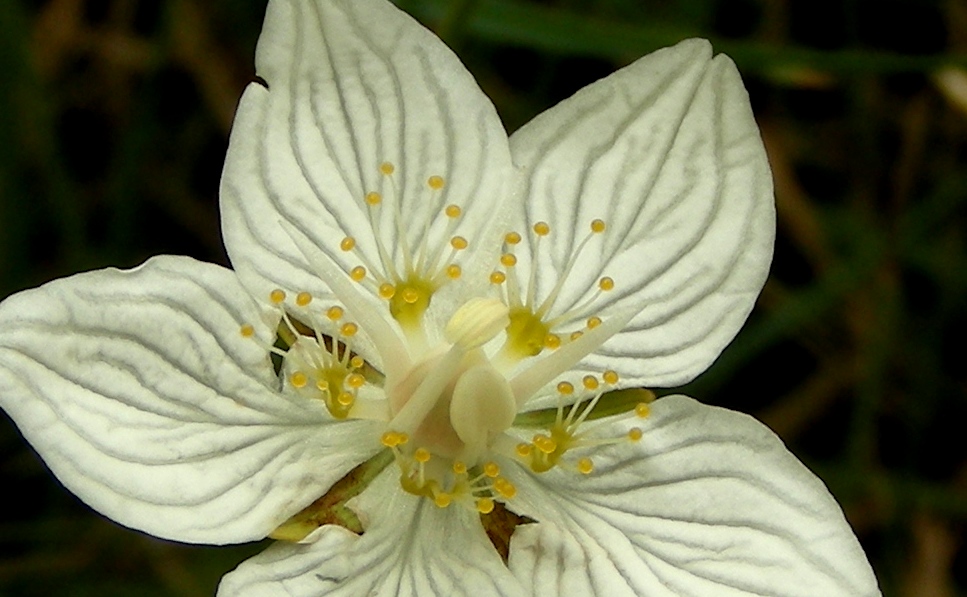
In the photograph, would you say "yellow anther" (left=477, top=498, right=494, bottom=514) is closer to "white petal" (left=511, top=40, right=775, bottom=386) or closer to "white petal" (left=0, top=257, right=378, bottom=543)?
"white petal" (left=0, top=257, right=378, bottom=543)

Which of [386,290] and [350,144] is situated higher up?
[350,144]

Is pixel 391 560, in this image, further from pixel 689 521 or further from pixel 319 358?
pixel 689 521

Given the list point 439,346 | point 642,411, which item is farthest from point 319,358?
point 642,411

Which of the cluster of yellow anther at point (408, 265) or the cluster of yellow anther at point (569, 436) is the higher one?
the cluster of yellow anther at point (408, 265)

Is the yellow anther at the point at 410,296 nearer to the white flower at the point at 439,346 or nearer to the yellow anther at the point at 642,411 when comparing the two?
the white flower at the point at 439,346

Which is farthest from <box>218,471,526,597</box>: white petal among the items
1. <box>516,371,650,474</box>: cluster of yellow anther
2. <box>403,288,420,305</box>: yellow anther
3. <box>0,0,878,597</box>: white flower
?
<box>403,288,420,305</box>: yellow anther

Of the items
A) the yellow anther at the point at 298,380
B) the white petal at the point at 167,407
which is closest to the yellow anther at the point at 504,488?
the white petal at the point at 167,407

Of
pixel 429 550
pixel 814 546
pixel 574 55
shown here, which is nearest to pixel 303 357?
pixel 429 550
